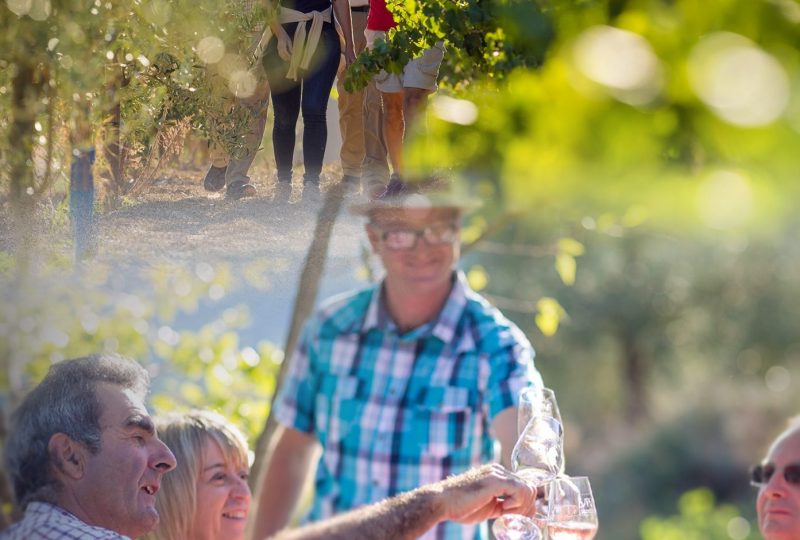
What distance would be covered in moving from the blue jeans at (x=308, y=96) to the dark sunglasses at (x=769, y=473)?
1415mm

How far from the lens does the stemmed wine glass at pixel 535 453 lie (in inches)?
66.9

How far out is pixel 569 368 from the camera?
6.36 meters

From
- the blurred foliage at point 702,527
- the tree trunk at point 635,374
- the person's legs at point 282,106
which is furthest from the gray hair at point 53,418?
the blurred foliage at point 702,527

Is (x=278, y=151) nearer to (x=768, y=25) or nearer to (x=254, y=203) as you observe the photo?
(x=254, y=203)

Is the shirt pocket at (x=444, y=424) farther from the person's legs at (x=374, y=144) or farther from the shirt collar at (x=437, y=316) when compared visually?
the person's legs at (x=374, y=144)

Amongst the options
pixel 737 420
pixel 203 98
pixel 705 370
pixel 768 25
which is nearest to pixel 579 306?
pixel 705 370

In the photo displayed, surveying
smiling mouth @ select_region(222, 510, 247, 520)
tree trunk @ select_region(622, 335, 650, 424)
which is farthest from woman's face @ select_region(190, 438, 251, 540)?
tree trunk @ select_region(622, 335, 650, 424)

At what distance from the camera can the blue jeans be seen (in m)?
2.91

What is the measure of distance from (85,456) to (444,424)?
3.10 feet

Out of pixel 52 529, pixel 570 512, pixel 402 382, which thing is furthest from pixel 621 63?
pixel 402 382

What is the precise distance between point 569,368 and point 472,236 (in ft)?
10.2

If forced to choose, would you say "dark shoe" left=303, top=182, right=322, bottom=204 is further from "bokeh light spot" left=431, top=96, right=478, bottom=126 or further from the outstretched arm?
"bokeh light spot" left=431, top=96, right=478, bottom=126

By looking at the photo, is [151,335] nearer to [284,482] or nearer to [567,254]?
[284,482]

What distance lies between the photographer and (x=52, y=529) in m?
1.81
